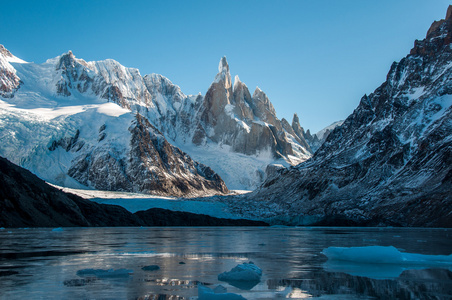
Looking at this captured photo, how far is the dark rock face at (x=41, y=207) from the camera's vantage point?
7088 centimetres

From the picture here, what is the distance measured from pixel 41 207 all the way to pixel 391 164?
109 m

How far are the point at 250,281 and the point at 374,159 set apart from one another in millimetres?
143601

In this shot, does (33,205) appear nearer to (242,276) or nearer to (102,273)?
(102,273)

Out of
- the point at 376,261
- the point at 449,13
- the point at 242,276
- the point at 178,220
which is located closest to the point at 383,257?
the point at 376,261

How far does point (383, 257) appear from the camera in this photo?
2002 centimetres

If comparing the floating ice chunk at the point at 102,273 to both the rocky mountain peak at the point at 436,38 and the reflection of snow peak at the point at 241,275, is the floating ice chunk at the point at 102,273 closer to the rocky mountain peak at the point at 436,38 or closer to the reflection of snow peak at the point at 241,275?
the reflection of snow peak at the point at 241,275

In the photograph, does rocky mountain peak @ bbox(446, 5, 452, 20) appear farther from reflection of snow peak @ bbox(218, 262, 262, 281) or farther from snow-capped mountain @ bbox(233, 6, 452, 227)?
reflection of snow peak @ bbox(218, 262, 262, 281)

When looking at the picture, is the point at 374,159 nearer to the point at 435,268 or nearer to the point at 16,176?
the point at 16,176

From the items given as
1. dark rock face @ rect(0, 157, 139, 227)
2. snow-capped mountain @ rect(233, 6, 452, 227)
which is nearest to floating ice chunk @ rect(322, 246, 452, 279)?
dark rock face @ rect(0, 157, 139, 227)

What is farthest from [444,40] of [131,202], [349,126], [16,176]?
[16,176]

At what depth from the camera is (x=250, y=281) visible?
14516mm

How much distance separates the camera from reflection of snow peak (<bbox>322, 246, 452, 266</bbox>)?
19781 millimetres

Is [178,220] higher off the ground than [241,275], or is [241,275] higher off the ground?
[178,220]

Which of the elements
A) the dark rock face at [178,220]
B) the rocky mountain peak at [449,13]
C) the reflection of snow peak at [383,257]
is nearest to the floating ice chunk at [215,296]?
the reflection of snow peak at [383,257]
